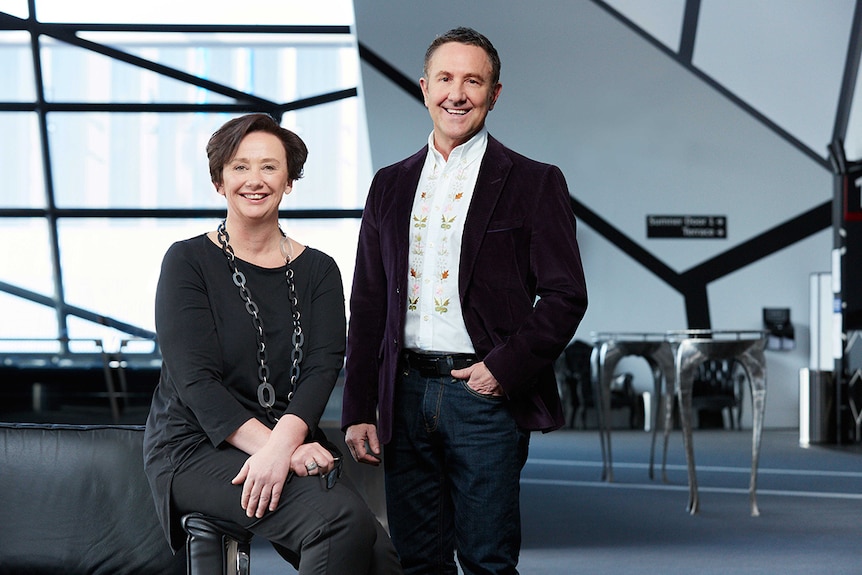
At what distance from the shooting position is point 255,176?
1848mm

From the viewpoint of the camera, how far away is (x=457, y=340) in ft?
6.45

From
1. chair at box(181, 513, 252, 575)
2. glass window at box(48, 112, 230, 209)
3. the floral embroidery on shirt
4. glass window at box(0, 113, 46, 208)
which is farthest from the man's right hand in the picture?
glass window at box(0, 113, 46, 208)

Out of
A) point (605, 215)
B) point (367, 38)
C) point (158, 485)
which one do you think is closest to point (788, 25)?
point (605, 215)

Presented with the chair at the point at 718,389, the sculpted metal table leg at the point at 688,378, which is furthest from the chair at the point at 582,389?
the sculpted metal table leg at the point at 688,378

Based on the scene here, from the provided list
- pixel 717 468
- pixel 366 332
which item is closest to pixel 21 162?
pixel 717 468

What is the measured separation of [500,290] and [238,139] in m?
0.58

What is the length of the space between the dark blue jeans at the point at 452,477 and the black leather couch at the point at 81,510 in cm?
52

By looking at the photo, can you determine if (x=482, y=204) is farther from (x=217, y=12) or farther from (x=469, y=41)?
(x=217, y=12)

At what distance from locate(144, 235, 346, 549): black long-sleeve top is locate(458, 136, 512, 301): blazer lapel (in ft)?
0.86

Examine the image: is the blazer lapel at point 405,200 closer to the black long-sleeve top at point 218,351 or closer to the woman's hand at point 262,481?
the black long-sleeve top at point 218,351

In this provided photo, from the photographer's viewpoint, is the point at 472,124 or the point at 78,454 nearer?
the point at 472,124

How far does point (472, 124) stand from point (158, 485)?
91 cm

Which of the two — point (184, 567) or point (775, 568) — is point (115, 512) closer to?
point (184, 567)

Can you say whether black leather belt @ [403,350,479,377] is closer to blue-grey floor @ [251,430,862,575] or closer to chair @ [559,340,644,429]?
blue-grey floor @ [251,430,862,575]
